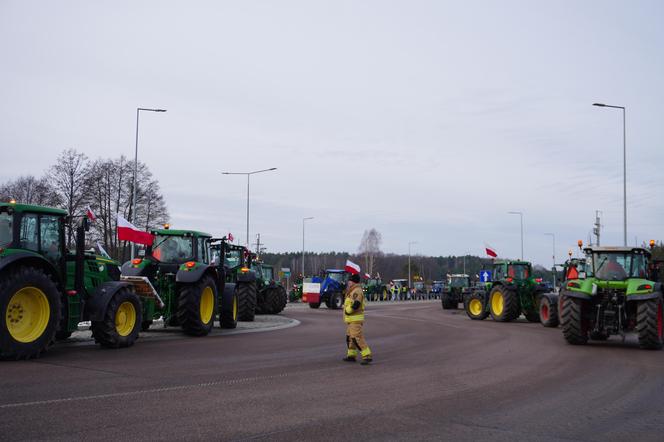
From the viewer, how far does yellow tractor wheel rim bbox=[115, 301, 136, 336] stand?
1353cm

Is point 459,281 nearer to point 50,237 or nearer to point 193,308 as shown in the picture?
point 193,308

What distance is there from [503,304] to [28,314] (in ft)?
62.2

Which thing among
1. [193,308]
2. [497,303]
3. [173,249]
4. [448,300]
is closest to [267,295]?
[497,303]

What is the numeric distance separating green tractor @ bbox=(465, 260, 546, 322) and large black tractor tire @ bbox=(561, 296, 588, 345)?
31.6 ft

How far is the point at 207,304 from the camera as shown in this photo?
17562 mm

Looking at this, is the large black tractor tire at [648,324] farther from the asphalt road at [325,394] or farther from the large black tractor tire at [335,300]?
the large black tractor tire at [335,300]

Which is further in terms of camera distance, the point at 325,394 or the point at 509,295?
the point at 509,295

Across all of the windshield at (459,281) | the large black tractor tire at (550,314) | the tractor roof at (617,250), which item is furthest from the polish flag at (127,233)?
the windshield at (459,281)

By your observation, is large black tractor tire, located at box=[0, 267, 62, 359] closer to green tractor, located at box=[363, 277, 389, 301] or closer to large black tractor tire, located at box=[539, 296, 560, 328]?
large black tractor tire, located at box=[539, 296, 560, 328]

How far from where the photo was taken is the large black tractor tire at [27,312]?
10.6 m

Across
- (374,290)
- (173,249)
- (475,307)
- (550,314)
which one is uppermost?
(173,249)

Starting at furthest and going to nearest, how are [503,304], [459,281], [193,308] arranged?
[459,281] → [503,304] → [193,308]

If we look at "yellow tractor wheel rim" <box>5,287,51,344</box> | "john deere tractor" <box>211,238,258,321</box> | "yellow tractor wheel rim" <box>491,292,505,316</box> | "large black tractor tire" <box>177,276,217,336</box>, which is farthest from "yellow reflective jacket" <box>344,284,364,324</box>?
"yellow tractor wheel rim" <box>491,292,505,316</box>

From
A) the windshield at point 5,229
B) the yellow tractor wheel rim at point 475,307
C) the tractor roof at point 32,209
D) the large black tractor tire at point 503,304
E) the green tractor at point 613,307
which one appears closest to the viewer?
the windshield at point 5,229
